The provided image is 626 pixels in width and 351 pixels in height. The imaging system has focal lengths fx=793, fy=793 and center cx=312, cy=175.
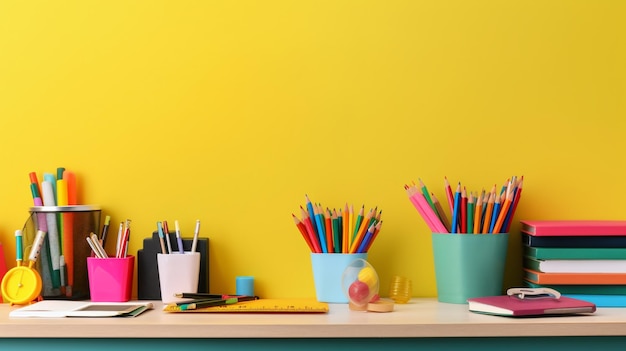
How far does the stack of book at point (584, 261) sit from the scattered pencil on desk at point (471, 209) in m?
0.08

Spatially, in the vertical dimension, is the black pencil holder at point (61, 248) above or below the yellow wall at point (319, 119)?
below

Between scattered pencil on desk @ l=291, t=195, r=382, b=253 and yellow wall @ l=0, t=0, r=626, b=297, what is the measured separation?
0.08 meters

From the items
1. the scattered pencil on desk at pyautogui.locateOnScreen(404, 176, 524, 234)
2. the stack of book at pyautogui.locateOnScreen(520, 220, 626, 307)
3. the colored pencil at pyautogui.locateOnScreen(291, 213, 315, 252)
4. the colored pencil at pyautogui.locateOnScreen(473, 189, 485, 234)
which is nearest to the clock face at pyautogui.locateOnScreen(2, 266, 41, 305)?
the colored pencil at pyautogui.locateOnScreen(291, 213, 315, 252)

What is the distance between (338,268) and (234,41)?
523 millimetres

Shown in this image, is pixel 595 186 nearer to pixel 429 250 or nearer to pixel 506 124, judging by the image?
pixel 506 124

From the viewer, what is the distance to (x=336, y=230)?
61.2 inches

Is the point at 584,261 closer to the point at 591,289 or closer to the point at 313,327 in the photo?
the point at 591,289

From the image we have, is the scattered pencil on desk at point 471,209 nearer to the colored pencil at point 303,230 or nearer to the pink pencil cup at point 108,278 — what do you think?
the colored pencil at point 303,230

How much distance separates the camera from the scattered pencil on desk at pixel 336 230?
5.08ft

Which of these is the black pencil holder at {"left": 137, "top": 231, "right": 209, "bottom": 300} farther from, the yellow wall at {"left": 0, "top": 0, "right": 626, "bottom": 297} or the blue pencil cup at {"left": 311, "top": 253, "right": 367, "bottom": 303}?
the blue pencil cup at {"left": 311, "top": 253, "right": 367, "bottom": 303}

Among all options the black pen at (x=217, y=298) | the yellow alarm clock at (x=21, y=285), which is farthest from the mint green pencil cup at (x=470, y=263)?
the yellow alarm clock at (x=21, y=285)

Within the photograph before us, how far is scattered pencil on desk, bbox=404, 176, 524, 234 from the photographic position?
4.98 feet

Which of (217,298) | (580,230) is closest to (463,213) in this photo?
(580,230)

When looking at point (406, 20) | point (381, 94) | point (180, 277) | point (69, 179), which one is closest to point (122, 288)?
point (180, 277)
